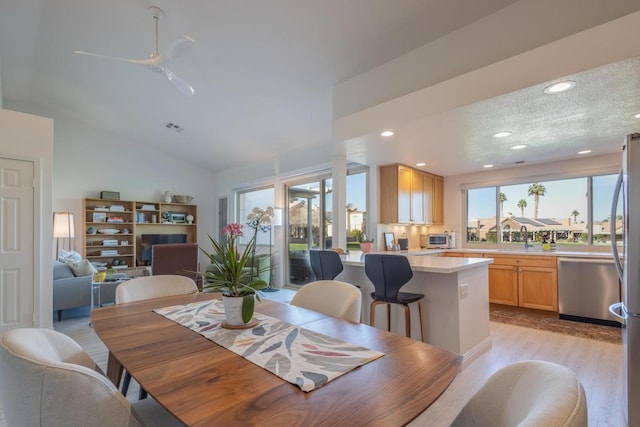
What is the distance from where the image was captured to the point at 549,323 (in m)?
3.97

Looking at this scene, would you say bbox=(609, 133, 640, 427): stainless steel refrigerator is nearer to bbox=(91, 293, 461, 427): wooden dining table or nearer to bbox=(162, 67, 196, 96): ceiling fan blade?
bbox=(91, 293, 461, 427): wooden dining table

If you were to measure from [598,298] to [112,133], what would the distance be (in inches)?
351

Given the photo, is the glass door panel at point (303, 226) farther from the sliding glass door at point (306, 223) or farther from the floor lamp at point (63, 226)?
the floor lamp at point (63, 226)

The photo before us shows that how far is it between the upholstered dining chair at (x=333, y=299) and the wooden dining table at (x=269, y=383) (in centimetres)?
29

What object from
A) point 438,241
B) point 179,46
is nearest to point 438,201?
point 438,241

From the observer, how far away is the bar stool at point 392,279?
2627 millimetres

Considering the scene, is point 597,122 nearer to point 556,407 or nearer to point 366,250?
point 366,250

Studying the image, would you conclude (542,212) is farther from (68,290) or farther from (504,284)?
(68,290)

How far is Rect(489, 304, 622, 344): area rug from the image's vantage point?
352 centimetres

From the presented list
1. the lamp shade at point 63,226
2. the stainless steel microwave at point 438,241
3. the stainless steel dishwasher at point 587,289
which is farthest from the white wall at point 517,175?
the lamp shade at point 63,226

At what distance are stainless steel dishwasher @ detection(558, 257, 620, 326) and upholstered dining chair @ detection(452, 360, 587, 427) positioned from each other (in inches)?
159

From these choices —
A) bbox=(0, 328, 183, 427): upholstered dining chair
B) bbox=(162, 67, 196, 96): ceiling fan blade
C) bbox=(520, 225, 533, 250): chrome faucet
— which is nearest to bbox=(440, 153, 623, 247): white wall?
bbox=(520, 225, 533, 250): chrome faucet

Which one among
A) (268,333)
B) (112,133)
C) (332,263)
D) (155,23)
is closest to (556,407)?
(268,333)

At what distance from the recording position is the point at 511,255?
14.8 ft
